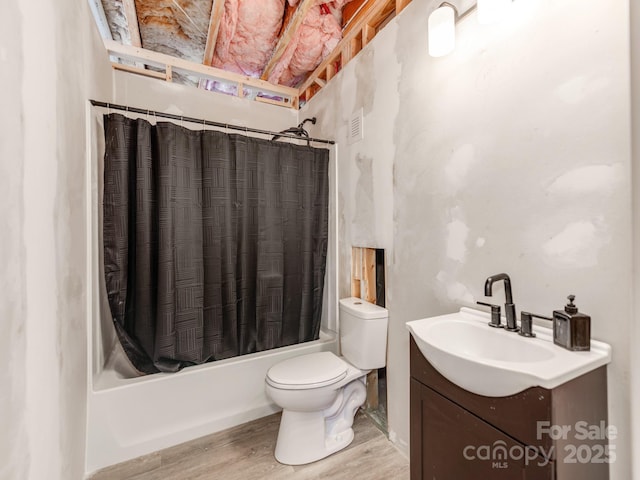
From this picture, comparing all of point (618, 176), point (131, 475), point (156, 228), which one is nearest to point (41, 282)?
point (156, 228)

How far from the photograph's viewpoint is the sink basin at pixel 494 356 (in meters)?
0.71

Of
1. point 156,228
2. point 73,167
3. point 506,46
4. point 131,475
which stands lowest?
point 131,475

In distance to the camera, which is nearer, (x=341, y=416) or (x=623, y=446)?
(x=623, y=446)

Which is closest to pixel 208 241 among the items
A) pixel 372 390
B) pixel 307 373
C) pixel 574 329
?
pixel 307 373

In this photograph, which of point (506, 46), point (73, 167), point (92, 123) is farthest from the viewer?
point (92, 123)

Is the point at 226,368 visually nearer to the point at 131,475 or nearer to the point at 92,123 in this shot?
the point at 131,475

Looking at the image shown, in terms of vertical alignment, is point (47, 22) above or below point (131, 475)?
above

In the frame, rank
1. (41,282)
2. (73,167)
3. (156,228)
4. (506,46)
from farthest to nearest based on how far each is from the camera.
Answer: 1. (156,228)
2. (73,167)
3. (506,46)
4. (41,282)

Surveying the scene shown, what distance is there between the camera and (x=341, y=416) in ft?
5.47

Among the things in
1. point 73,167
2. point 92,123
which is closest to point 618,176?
point 73,167

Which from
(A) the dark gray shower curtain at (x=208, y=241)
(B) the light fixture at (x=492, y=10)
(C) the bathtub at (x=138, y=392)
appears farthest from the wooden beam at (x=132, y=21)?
(B) the light fixture at (x=492, y=10)

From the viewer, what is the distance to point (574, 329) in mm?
792

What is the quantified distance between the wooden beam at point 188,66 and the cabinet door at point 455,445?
8.54 ft

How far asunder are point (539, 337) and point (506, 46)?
1.06 m
